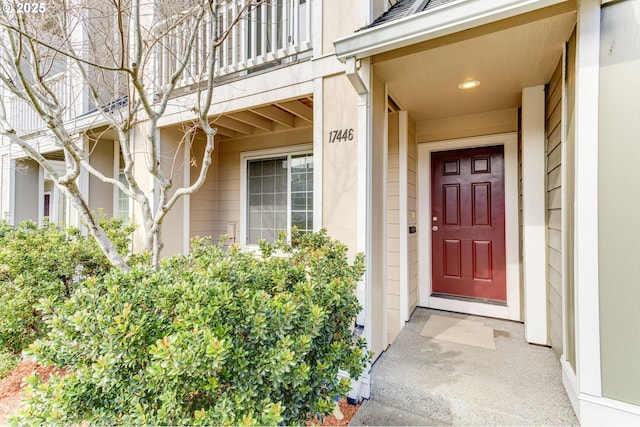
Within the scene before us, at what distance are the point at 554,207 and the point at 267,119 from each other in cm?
358

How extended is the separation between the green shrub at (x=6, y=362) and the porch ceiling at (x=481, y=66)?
4018 millimetres

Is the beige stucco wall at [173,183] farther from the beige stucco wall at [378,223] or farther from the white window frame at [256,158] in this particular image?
the beige stucco wall at [378,223]

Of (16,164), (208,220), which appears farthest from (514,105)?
(16,164)

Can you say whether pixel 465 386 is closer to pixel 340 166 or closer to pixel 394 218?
pixel 394 218

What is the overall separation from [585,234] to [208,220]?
4.74 metres

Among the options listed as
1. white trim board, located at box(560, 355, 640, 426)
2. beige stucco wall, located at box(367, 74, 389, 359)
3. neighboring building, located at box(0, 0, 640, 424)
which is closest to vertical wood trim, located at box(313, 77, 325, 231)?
neighboring building, located at box(0, 0, 640, 424)

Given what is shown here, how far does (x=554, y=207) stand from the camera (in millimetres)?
2545

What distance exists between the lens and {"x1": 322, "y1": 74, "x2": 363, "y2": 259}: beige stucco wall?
8.34ft

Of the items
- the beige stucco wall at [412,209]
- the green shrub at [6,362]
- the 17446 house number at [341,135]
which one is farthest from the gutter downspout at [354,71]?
the green shrub at [6,362]

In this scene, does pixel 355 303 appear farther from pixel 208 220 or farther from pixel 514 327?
pixel 208 220

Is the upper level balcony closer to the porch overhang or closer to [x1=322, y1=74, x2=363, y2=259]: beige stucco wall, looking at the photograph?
[x1=322, y1=74, x2=363, y2=259]: beige stucco wall

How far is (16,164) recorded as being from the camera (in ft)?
21.4

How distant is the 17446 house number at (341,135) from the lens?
258 cm

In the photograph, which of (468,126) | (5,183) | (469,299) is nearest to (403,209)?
(468,126)
